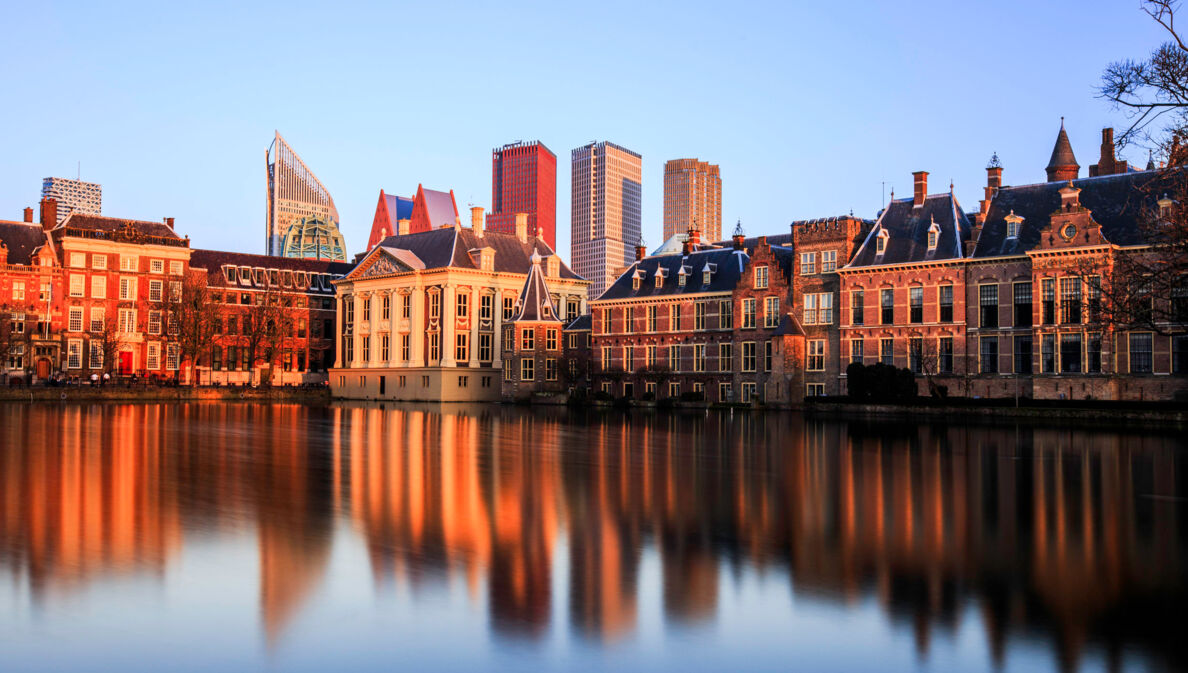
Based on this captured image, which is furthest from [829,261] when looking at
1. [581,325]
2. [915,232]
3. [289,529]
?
[289,529]

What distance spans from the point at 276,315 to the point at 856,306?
52.1 metres

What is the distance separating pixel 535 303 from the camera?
8162 cm

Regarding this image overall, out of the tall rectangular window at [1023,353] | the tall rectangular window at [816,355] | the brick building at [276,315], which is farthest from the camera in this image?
the brick building at [276,315]

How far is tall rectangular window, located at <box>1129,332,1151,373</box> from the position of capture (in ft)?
168

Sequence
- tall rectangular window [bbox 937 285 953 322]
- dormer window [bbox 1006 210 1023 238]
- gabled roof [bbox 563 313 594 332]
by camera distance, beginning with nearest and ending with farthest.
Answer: dormer window [bbox 1006 210 1023 238]
tall rectangular window [bbox 937 285 953 322]
gabled roof [bbox 563 313 594 332]

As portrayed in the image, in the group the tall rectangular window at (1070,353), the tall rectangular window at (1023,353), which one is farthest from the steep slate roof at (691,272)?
the tall rectangular window at (1070,353)

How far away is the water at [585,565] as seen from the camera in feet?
28.3

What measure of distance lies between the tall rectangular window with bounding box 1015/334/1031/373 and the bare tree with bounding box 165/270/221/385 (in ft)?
197

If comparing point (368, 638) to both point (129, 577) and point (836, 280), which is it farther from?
point (836, 280)

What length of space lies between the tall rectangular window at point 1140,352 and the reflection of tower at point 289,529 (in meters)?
42.9

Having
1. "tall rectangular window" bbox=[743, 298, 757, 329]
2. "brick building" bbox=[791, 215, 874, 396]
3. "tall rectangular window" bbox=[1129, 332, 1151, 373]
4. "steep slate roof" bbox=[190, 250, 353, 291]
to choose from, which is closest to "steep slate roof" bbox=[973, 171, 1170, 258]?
"tall rectangular window" bbox=[1129, 332, 1151, 373]

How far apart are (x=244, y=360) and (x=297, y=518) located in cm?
8815

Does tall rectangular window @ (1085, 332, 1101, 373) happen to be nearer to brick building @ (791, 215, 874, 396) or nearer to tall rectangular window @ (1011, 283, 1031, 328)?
tall rectangular window @ (1011, 283, 1031, 328)

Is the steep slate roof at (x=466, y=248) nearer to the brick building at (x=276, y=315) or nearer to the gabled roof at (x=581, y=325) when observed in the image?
the gabled roof at (x=581, y=325)
